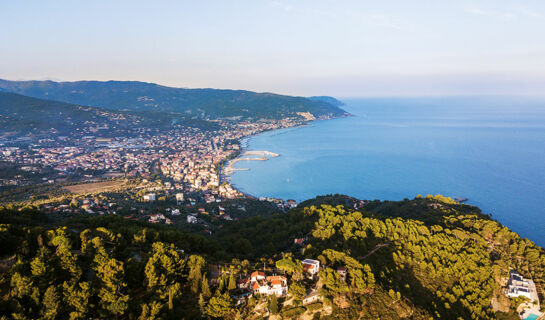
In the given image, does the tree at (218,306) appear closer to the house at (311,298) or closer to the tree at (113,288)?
the tree at (113,288)

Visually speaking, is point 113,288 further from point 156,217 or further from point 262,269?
point 156,217

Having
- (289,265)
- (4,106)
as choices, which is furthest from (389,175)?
(4,106)

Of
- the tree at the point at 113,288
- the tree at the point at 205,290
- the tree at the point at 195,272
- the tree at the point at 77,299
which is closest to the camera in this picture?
the tree at the point at 77,299

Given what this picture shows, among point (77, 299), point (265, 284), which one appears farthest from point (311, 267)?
point (77, 299)

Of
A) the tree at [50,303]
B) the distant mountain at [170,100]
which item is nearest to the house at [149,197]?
the tree at [50,303]

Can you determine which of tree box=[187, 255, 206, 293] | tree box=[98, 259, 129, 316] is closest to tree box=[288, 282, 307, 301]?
tree box=[187, 255, 206, 293]
